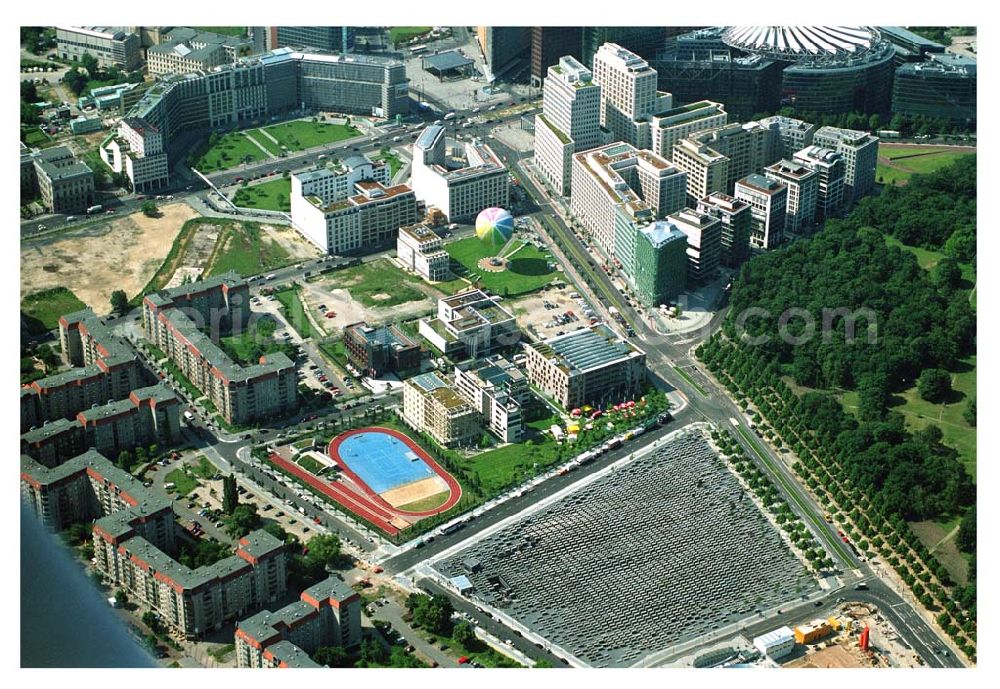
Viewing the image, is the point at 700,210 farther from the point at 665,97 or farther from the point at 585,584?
the point at 585,584

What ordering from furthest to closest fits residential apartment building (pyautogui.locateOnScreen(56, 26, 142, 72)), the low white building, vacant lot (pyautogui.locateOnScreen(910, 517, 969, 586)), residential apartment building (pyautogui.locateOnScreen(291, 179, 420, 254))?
1. residential apartment building (pyautogui.locateOnScreen(56, 26, 142, 72))
2. residential apartment building (pyautogui.locateOnScreen(291, 179, 420, 254))
3. vacant lot (pyautogui.locateOnScreen(910, 517, 969, 586))
4. the low white building

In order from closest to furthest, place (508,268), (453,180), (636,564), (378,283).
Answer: (636,564) < (378,283) < (508,268) < (453,180)

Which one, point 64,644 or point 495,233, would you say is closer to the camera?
point 64,644

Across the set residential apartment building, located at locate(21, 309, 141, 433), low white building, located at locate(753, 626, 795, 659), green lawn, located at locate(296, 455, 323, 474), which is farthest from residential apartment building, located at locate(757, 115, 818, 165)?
low white building, located at locate(753, 626, 795, 659)

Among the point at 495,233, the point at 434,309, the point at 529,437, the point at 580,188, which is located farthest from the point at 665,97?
the point at 529,437

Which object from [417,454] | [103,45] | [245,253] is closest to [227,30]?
[103,45]

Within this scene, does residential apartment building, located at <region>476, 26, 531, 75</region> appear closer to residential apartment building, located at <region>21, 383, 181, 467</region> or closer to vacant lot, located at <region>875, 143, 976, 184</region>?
vacant lot, located at <region>875, 143, 976, 184</region>

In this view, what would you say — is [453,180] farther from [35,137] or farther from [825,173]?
[35,137]
